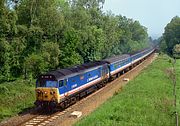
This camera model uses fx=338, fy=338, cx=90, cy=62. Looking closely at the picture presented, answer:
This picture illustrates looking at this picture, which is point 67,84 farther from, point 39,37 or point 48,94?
point 39,37

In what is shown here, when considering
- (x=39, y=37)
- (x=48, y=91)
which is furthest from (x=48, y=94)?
(x=39, y=37)

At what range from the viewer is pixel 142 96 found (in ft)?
100.0

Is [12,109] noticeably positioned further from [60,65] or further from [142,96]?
[60,65]

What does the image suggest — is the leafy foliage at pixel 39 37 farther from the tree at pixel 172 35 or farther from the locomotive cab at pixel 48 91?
the tree at pixel 172 35

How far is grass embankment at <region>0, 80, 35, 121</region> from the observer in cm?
3036

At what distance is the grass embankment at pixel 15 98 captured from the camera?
30.4 m

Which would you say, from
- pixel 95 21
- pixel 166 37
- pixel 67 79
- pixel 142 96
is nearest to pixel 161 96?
pixel 142 96

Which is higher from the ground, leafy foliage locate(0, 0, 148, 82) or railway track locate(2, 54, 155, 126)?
leafy foliage locate(0, 0, 148, 82)

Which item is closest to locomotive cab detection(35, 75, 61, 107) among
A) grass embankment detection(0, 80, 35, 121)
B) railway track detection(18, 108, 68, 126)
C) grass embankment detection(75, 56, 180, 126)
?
railway track detection(18, 108, 68, 126)

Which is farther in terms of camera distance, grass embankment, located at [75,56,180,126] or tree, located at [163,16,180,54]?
tree, located at [163,16,180,54]

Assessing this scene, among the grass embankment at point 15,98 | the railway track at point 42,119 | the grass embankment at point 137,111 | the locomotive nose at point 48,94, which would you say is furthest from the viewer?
the grass embankment at point 15,98

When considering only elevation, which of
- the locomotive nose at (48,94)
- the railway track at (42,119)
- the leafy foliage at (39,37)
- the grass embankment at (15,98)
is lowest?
the railway track at (42,119)

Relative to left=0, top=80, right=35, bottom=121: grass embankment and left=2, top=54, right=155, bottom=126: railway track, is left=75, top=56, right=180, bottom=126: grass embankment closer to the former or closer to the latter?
left=2, top=54, right=155, bottom=126: railway track

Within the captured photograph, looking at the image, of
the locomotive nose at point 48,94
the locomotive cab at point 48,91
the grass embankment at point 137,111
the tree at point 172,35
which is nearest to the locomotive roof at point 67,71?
the locomotive cab at point 48,91
